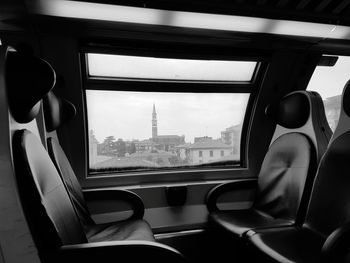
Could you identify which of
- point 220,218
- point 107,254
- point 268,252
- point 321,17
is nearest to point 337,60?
point 321,17

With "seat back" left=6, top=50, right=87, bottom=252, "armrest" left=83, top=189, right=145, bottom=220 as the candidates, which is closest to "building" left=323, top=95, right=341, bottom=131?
"armrest" left=83, top=189, right=145, bottom=220

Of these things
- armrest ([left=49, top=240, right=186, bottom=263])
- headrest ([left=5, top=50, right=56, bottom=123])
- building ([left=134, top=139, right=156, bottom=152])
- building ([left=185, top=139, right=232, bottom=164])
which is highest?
headrest ([left=5, top=50, right=56, bottom=123])

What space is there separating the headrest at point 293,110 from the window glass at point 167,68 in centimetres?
56

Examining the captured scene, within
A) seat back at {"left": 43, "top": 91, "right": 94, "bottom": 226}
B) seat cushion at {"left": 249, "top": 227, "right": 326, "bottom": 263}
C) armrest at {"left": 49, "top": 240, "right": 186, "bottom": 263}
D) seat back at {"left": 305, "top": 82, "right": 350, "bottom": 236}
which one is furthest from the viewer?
seat back at {"left": 43, "top": 91, "right": 94, "bottom": 226}

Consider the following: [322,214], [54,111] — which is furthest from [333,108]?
[54,111]

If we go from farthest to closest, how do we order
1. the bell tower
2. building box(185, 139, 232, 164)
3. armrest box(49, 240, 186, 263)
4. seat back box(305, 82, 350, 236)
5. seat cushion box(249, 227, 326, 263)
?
building box(185, 139, 232, 164) → the bell tower → seat back box(305, 82, 350, 236) → seat cushion box(249, 227, 326, 263) → armrest box(49, 240, 186, 263)

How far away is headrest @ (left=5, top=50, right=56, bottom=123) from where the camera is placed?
1056 millimetres

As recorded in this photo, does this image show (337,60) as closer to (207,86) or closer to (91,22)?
(207,86)

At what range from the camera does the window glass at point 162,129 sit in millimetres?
2533

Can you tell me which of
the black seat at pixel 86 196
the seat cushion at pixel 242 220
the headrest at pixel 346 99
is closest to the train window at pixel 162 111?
the black seat at pixel 86 196

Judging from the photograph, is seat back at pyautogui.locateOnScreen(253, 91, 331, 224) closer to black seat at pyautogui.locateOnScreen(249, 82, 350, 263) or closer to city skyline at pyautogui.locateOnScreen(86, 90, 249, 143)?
black seat at pyautogui.locateOnScreen(249, 82, 350, 263)

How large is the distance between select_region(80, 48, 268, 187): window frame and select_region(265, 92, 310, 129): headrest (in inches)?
19.2

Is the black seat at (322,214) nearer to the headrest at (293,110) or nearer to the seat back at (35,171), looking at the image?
the headrest at (293,110)

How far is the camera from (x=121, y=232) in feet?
5.66
